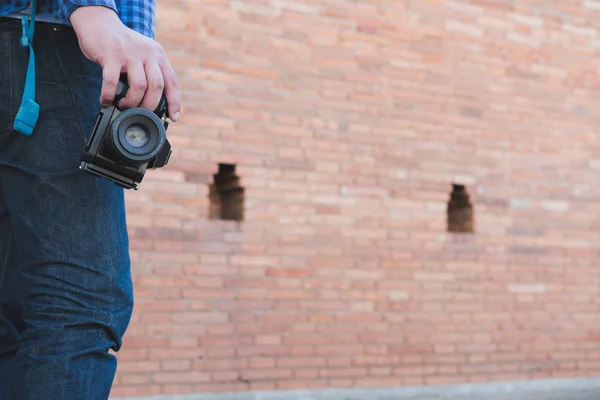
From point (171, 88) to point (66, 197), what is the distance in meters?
0.26

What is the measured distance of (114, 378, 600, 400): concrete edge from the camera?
4.55 m

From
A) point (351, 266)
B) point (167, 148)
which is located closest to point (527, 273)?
point (351, 266)

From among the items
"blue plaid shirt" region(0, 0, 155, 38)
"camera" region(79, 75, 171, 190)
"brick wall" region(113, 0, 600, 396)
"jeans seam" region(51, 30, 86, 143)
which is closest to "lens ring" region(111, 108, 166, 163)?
"camera" region(79, 75, 171, 190)

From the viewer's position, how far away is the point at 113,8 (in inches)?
53.7

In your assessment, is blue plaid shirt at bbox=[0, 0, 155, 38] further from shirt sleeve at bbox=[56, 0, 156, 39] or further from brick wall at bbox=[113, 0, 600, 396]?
brick wall at bbox=[113, 0, 600, 396]

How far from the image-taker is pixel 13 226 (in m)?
1.37

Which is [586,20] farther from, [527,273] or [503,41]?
[527,273]

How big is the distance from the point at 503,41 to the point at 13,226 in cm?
486

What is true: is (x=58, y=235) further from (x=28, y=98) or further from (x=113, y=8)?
(x=113, y=8)

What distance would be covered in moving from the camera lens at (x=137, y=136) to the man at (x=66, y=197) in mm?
39

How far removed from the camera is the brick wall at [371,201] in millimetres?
4504

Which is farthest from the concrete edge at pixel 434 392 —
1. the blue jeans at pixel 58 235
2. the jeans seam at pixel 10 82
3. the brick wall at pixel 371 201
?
the jeans seam at pixel 10 82

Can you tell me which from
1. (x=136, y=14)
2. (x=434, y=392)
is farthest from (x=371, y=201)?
(x=136, y=14)

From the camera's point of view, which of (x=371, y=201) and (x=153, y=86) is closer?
(x=153, y=86)
